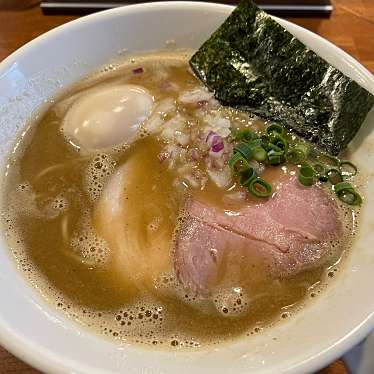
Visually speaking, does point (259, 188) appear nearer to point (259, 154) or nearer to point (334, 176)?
Result: point (259, 154)

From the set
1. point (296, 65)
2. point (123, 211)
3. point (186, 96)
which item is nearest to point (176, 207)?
point (123, 211)

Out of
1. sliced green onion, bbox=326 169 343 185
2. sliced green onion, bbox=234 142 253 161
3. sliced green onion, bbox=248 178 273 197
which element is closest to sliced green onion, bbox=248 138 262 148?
sliced green onion, bbox=234 142 253 161

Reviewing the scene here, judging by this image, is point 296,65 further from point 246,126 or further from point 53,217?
point 53,217

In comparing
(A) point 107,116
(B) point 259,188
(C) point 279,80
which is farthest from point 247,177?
(A) point 107,116

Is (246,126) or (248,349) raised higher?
(246,126)

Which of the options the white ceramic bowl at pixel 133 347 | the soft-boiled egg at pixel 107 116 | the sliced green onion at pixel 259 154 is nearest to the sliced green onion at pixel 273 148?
the sliced green onion at pixel 259 154
